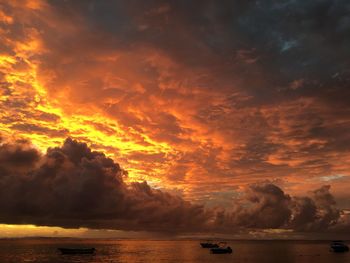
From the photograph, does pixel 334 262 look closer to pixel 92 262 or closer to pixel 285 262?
pixel 285 262

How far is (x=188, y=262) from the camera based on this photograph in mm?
185125

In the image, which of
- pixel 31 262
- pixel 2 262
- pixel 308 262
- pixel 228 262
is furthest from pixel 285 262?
pixel 2 262

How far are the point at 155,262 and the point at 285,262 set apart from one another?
67.9 metres

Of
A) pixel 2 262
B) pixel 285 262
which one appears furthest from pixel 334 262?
pixel 2 262

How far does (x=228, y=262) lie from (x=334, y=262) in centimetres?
5533

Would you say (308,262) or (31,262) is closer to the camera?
(31,262)

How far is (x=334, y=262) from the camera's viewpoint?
180m

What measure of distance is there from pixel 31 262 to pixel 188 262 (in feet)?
258

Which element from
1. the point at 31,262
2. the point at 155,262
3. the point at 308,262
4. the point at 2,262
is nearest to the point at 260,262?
the point at 308,262

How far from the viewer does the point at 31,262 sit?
168m

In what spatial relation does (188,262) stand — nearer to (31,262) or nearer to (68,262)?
(68,262)

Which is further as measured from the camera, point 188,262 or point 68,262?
point 188,262

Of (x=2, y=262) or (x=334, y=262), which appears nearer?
(x=2, y=262)

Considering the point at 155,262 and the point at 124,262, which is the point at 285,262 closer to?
the point at 155,262
